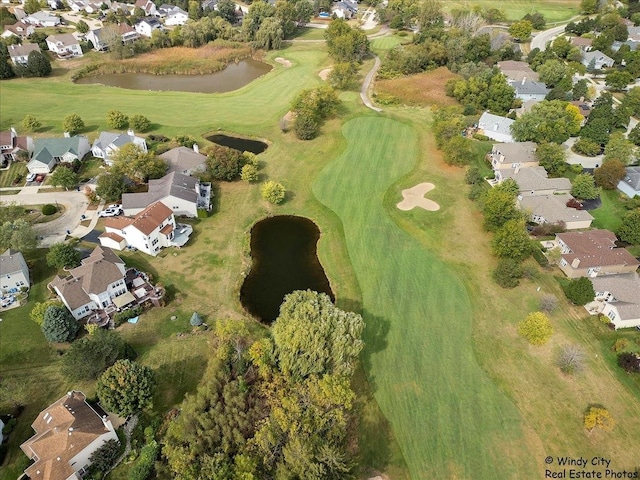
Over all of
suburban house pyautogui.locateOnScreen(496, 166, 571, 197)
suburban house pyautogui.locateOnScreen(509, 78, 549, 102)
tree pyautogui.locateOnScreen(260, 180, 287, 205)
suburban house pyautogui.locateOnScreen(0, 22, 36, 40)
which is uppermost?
suburban house pyautogui.locateOnScreen(0, 22, 36, 40)

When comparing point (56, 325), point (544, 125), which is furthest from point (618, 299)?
point (56, 325)

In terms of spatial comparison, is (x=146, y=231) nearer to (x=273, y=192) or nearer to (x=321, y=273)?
(x=273, y=192)

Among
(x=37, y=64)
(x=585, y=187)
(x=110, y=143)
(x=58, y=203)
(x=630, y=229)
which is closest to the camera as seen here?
(x=630, y=229)

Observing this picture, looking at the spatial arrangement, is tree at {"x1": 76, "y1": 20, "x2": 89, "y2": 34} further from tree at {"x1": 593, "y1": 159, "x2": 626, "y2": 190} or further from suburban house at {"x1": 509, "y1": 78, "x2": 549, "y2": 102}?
tree at {"x1": 593, "y1": 159, "x2": 626, "y2": 190}

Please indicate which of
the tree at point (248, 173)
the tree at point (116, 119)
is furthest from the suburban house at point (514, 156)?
the tree at point (116, 119)

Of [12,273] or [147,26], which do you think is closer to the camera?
[12,273]

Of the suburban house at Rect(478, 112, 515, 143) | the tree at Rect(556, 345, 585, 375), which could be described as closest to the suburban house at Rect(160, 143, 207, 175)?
the suburban house at Rect(478, 112, 515, 143)

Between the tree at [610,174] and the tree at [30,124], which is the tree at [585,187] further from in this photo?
the tree at [30,124]
